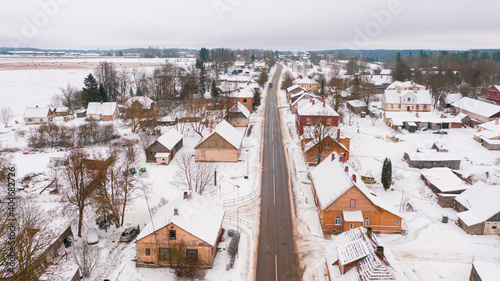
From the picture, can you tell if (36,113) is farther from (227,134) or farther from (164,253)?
(164,253)

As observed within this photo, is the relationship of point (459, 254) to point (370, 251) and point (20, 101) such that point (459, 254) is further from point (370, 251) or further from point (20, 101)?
point (20, 101)

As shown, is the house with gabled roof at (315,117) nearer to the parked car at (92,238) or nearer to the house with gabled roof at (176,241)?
Answer: the house with gabled roof at (176,241)

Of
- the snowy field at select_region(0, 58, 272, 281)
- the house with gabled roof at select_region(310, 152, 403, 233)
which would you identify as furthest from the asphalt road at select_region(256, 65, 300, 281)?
the house with gabled roof at select_region(310, 152, 403, 233)

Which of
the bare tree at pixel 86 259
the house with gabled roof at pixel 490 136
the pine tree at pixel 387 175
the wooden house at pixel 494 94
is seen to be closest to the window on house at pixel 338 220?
the pine tree at pixel 387 175

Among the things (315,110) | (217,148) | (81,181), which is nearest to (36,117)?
(217,148)

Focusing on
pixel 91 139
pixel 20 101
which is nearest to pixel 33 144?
pixel 91 139
